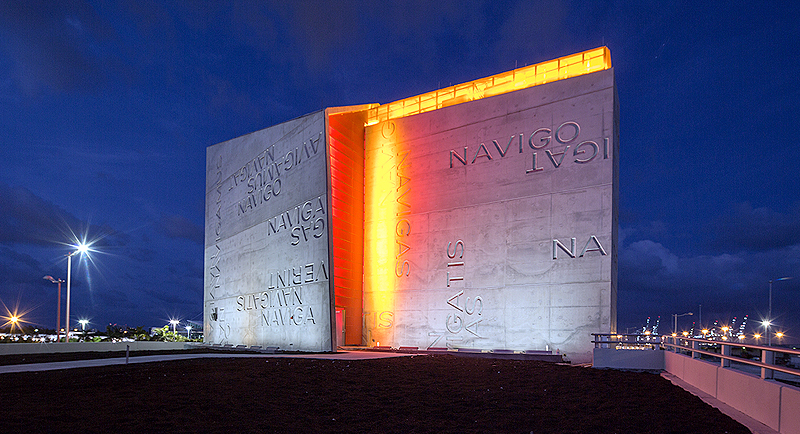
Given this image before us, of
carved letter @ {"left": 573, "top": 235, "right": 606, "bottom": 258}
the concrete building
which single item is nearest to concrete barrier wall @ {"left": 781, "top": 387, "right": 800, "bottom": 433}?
the concrete building

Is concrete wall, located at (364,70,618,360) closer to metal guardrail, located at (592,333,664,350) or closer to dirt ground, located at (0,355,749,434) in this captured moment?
metal guardrail, located at (592,333,664,350)

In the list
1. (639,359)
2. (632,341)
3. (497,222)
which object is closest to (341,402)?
(639,359)

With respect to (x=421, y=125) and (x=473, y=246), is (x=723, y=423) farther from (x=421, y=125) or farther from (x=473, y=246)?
(x=421, y=125)

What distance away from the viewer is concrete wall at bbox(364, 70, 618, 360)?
2131 centimetres

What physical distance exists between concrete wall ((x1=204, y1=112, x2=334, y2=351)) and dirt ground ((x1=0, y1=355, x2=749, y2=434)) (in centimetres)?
1172

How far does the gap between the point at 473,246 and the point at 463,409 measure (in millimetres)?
16344

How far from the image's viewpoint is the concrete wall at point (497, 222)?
2131 cm

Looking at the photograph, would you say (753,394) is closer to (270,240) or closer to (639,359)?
(639,359)

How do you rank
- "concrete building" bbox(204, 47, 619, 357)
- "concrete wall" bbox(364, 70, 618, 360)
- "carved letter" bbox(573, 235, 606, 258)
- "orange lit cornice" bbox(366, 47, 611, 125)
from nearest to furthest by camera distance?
"carved letter" bbox(573, 235, 606, 258), "concrete wall" bbox(364, 70, 618, 360), "concrete building" bbox(204, 47, 619, 357), "orange lit cornice" bbox(366, 47, 611, 125)

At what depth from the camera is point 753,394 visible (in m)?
7.30

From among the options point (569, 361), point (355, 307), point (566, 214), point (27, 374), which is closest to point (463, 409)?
point (27, 374)

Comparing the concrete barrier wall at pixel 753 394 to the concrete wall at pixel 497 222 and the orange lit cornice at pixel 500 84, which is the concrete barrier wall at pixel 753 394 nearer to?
the concrete wall at pixel 497 222

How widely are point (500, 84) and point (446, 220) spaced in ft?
25.5

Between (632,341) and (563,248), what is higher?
(563,248)
